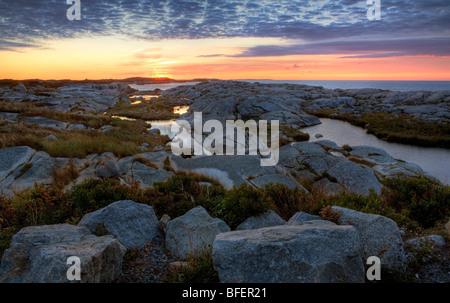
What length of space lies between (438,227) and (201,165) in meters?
16.8

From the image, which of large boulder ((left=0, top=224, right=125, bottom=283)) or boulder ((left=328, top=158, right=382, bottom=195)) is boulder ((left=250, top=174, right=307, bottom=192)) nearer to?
boulder ((left=328, top=158, right=382, bottom=195))

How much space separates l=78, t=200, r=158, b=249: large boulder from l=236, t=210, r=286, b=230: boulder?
112 inches

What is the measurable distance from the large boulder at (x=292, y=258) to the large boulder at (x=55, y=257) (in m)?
2.27

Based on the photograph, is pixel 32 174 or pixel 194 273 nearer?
pixel 194 273

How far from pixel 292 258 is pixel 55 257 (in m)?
4.56

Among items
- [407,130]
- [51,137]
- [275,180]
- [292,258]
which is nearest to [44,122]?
[51,137]

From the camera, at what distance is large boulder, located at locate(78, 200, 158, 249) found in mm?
7883

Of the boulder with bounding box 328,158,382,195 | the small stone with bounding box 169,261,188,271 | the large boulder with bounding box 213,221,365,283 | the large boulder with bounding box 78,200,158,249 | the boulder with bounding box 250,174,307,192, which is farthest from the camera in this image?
the boulder with bounding box 328,158,382,195

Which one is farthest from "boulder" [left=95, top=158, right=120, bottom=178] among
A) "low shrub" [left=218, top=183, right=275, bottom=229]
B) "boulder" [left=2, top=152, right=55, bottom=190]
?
"low shrub" [left=218, top=183, right=275, bottom=229]

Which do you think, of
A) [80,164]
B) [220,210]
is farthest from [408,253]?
[80,164]

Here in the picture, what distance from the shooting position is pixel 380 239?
675cm

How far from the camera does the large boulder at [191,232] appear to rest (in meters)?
7.38

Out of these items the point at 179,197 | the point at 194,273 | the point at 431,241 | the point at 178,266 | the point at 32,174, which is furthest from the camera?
the point at 32,174

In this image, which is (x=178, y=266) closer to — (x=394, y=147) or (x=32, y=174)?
(x=32, y=174)
